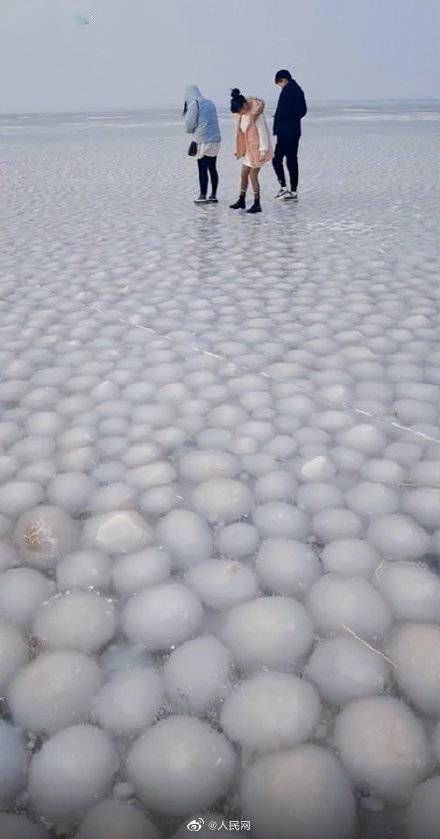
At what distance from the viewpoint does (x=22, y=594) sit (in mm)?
1338

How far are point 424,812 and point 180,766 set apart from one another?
0.36 meters

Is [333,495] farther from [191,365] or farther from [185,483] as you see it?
[191,365]

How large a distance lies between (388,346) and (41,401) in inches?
55.1

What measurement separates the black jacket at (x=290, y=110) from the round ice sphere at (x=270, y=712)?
586 centimetres

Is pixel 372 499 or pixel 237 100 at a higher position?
pixel 237 100

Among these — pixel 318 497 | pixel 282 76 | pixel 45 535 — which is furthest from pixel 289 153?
pixel 45 535

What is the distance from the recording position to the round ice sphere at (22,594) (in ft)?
4.24

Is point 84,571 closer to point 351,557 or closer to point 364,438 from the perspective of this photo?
point 351,557

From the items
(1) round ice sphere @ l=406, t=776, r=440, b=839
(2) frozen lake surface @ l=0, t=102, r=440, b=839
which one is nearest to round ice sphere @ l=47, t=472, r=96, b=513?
(2) frozen lake surface @ l=0, t=102, r=440, b=839

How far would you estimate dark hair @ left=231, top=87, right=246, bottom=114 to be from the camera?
18.3ft

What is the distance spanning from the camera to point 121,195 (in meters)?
7.16

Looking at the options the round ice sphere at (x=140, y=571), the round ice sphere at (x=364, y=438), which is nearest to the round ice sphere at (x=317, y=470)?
the round ice sphere at (x=364, y=438)

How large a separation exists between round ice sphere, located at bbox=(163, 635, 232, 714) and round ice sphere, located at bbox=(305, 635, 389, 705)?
6.2 inches

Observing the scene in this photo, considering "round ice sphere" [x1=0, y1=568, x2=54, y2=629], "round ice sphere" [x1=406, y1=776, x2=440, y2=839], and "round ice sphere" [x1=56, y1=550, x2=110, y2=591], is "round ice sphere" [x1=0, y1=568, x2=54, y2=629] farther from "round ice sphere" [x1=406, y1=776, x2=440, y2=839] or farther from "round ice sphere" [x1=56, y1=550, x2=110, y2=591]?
"round ice sphere" [x1=406, y1=776, x2=440, y2=839]
